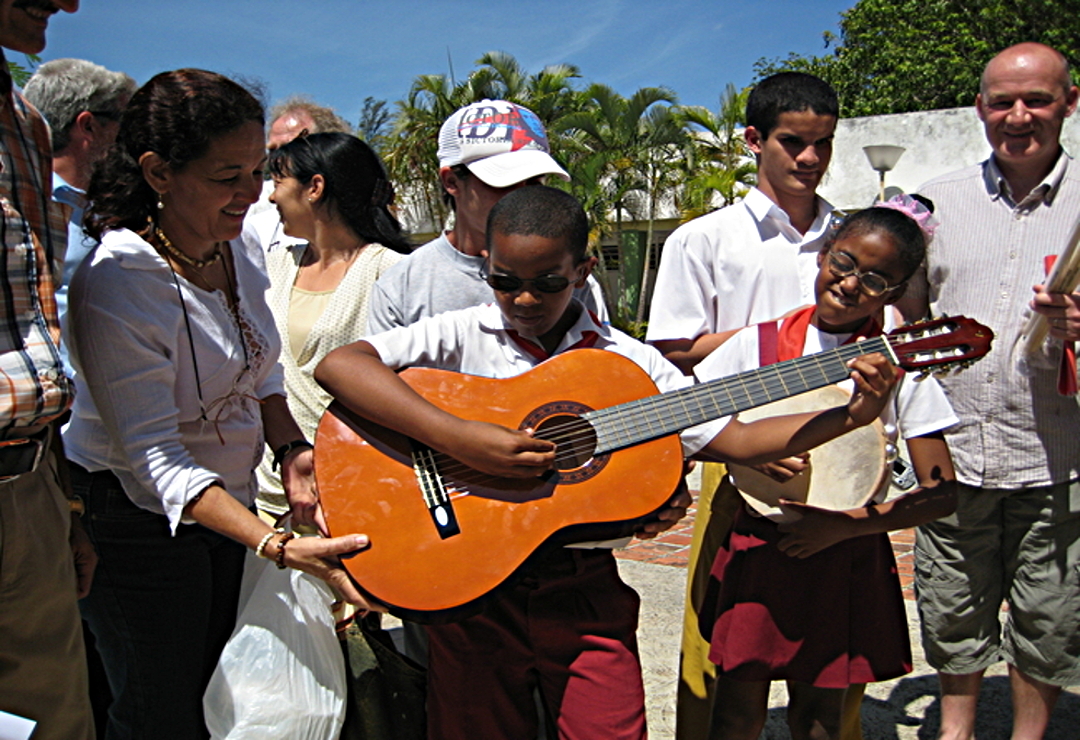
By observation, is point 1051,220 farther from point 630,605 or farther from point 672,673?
point 672,673

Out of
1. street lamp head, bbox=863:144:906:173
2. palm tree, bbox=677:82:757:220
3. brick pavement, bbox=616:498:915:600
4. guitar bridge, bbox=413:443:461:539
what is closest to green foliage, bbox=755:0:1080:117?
palm tree, bbox=677:82:757:220

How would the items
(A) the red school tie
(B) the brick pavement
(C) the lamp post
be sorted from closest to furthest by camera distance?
1. (A) the red school tie
2. (B) the brick pavement
3. (C) the lamp post

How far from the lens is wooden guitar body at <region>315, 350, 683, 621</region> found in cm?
207

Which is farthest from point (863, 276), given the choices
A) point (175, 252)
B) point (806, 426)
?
point (175, 252)

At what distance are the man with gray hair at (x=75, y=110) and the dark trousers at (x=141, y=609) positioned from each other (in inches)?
60.9

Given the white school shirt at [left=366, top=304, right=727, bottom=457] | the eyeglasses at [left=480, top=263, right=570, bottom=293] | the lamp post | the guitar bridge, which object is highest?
the lamp post

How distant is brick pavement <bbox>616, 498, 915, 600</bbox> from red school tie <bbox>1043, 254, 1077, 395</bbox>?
7.73ft

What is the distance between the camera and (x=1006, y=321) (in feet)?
10.0

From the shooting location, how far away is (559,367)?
232 cm

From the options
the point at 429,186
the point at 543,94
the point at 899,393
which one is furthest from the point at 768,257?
the point at 543,94

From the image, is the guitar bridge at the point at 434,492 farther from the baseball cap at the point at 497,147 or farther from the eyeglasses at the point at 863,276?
the eyeglasses at the point at 863,276

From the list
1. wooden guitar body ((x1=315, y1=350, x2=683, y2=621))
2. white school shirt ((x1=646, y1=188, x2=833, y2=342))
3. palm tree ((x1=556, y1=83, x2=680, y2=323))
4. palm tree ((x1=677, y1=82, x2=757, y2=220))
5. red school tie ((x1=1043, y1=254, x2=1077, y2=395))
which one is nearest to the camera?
wooden guitar body ((x1=315, y1=350, x2=683, y2=621))

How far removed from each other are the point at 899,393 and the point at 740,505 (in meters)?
0.56

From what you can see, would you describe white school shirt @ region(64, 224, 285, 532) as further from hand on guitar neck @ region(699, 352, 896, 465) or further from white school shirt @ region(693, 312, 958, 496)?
white school shirt @ region(693, 312, 958, 496)
